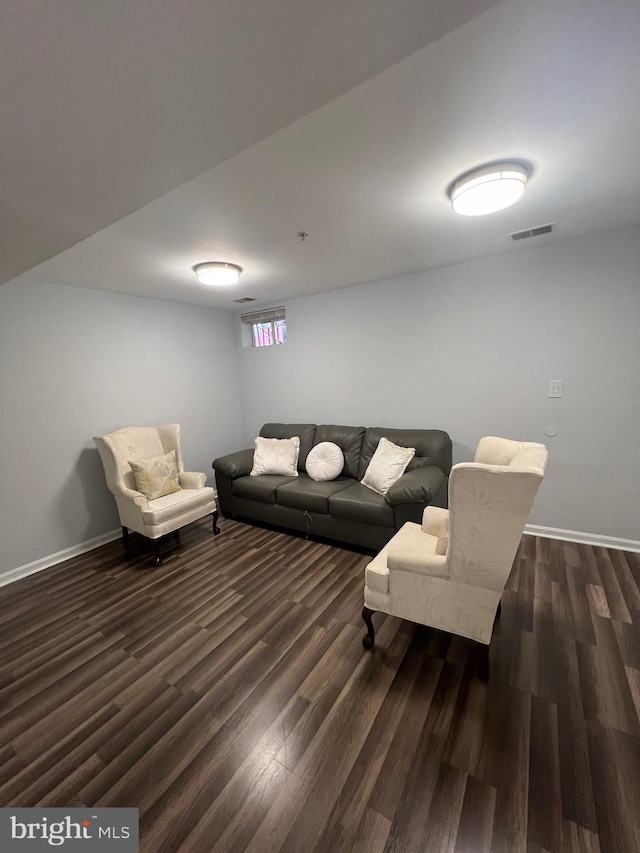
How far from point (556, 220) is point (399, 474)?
2115mm

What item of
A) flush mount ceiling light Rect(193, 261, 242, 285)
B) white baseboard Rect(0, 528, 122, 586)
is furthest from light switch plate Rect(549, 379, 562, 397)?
white baseboard Rect(0, 528, 122, 586)

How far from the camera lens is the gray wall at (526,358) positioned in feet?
8.20

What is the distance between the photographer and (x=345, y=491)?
9.83ft

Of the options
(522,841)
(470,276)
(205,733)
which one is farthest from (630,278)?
(205,733)

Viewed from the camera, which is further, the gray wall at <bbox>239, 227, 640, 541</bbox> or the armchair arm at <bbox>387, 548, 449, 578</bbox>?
the gray wall at <bbox>239, 227, 640, 541</bbox>

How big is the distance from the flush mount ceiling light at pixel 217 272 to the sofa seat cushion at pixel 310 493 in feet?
6.27

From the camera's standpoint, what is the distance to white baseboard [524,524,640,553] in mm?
2592

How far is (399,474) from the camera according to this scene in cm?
290

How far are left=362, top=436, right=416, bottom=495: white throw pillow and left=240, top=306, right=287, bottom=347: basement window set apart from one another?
2.00m

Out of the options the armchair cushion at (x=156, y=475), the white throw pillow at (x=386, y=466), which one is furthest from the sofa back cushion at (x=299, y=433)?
the armchair cushion at (x=156, y=475)

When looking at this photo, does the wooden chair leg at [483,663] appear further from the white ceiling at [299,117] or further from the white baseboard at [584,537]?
the white ceiling at [299,117]

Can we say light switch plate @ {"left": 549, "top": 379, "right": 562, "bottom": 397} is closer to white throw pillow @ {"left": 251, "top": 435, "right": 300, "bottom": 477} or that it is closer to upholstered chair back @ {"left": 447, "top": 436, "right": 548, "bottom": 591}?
upholstered chair back @ {"left": 447, "top": 436, "right": 548, "bottom": 591}

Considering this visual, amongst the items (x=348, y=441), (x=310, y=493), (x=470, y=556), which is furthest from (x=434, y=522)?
(x=348, y=441)
